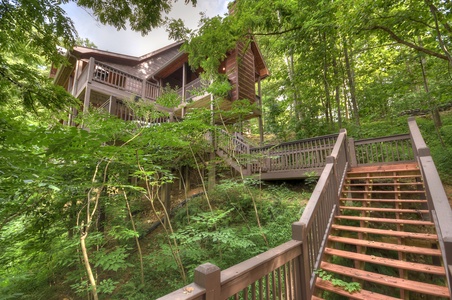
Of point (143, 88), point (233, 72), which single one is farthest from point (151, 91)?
point (233, 72)

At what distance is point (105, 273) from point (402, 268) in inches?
236

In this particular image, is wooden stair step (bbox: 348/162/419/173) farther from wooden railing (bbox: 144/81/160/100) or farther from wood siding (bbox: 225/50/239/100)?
wooden railing (bbox: 144/81/160/100)

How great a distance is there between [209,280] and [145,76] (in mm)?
13786

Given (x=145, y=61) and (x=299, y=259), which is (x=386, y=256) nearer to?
(x=299, y=259)

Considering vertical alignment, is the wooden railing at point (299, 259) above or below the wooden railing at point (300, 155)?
below

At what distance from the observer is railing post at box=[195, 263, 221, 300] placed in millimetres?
1198

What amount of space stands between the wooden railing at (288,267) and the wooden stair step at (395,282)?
301mm

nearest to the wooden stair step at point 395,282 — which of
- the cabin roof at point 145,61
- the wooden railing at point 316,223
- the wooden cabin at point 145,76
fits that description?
the wooden railing at point 316,223

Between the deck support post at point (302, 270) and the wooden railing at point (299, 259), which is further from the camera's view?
the deck support post at point (302, 270)

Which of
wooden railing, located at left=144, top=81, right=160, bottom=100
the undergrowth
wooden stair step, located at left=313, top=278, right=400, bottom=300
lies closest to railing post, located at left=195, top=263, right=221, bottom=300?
the undergrowth

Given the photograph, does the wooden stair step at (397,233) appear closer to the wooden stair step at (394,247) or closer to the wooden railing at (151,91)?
the wooden stair step at (394,247)

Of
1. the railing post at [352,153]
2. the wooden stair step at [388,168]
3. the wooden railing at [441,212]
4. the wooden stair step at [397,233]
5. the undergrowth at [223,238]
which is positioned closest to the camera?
the wooden railing at [441,212]

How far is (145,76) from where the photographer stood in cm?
1284

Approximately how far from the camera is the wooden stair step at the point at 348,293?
2373mm
